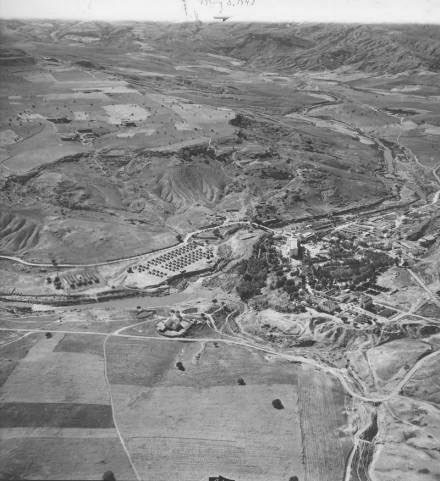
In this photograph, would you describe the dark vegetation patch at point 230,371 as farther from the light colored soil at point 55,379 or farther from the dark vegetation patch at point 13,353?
the dark vegetation patch at point 13,353

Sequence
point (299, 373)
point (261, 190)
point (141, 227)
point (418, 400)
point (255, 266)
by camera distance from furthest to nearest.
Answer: point (261, 190) < point (141, 227) < point (255, 266) < point (299, 373) < point (418, 400)

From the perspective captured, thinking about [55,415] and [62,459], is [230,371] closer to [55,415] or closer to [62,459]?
[55,415]

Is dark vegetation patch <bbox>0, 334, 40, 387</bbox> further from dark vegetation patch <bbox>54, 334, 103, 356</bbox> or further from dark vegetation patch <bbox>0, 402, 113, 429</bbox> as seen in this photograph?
dark vegetation patch <bbox>0, 402, 113, 429</bbox>

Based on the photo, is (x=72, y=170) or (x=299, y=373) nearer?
(x=299, y=373)

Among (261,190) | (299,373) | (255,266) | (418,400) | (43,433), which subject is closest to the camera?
(43,433)

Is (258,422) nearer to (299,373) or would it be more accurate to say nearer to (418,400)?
(299,373)

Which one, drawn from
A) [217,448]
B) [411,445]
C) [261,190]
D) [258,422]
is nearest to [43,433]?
[217,448]

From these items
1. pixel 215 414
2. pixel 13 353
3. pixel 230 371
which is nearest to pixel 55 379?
pixel 13 353

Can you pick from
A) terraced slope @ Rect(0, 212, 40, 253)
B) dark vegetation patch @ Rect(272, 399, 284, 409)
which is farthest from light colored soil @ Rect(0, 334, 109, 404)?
terraced slope @ Rect(0, 212, 40, 253)
